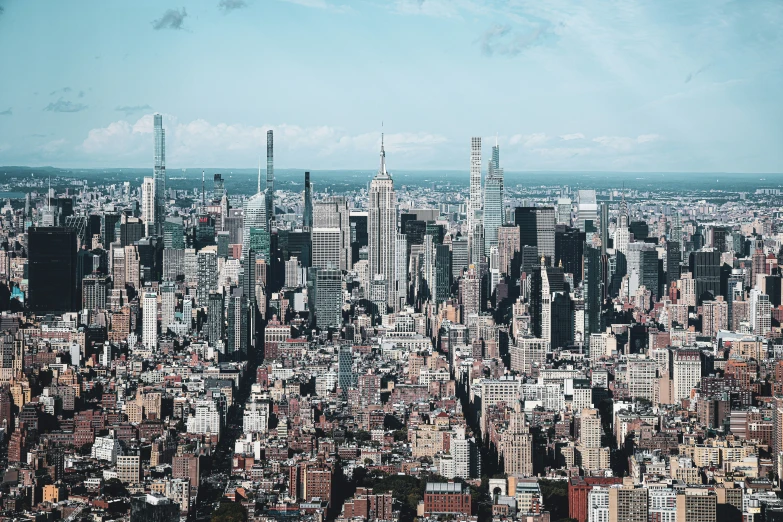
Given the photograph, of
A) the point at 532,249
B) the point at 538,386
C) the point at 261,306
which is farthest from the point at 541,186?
the point at 538,386

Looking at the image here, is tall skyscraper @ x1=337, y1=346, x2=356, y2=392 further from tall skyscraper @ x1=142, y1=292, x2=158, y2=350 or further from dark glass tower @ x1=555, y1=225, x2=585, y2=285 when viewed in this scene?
dark glass tower @ x1=555, y1=225, x2=585, y2=285

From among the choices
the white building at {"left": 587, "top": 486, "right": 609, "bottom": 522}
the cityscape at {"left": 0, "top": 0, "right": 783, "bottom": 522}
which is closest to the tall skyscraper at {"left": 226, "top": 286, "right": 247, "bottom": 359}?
the cityscape at {"left": 0, "top": 0, "right": 783, "bottom": 522}

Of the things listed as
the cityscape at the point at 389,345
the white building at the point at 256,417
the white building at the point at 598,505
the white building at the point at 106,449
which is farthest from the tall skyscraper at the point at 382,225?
the white building at the point at 598,505

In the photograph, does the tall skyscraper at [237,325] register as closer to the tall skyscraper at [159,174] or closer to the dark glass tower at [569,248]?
the tall skyscraper at [159,174]

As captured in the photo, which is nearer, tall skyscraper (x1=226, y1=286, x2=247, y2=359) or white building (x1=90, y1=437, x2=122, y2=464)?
white building (x1=90, y1=437, x2=122, y2=464)

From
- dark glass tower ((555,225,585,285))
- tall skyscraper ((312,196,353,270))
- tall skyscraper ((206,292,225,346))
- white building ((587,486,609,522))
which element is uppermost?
tall skyscraper ((312,196,353,270))

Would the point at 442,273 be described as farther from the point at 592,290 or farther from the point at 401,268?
the point at 592,290

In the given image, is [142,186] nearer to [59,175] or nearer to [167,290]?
[167,290]
